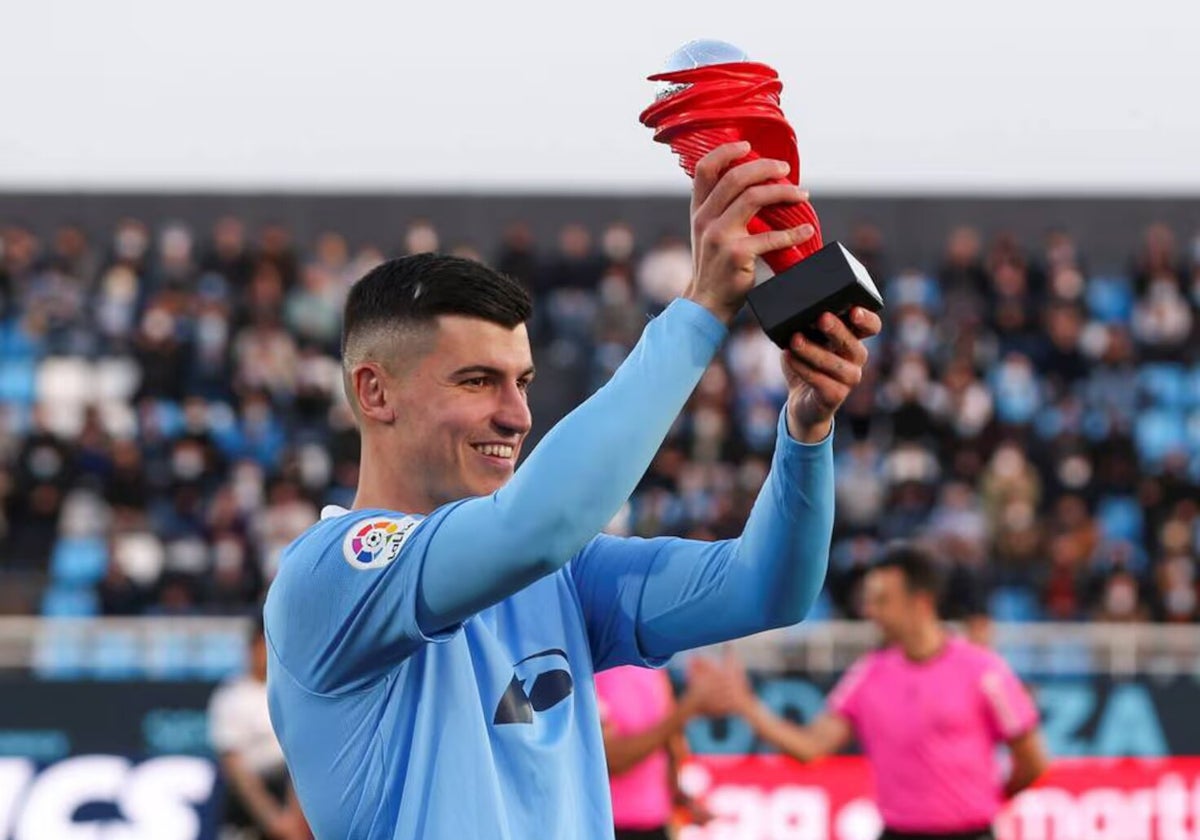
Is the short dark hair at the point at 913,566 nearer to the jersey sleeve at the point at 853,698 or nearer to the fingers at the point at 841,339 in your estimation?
the jersey sleeve at the point at 853,698

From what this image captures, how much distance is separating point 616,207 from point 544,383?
221 inches

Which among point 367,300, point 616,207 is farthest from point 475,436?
point 616,207

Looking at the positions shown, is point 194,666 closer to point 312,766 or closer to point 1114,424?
point 1114,424

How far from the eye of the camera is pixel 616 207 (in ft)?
81.0

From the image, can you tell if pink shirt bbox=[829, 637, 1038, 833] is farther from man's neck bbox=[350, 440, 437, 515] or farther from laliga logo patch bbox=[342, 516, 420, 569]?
laliga logo patch bbox=[342, 516, 420, 569]

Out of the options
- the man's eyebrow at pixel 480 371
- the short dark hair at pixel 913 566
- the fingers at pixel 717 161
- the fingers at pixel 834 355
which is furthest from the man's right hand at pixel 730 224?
the short dark hair at pixel 913 566

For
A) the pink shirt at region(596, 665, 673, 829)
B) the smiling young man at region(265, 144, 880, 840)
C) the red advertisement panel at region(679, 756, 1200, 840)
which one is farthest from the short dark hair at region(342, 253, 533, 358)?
the red advertisement panel at region(679, 756, 1200, 840)

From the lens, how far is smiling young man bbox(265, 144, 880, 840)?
2.66 metres

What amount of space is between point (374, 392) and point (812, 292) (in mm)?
829

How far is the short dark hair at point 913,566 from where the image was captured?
8.30 meters

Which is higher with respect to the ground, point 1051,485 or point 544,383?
A: point 544,383

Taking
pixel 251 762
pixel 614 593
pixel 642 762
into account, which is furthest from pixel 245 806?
pixel 614 593

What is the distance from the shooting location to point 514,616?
3191 millimetres

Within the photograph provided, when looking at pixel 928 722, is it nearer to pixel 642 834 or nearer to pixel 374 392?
pixel 642 834
